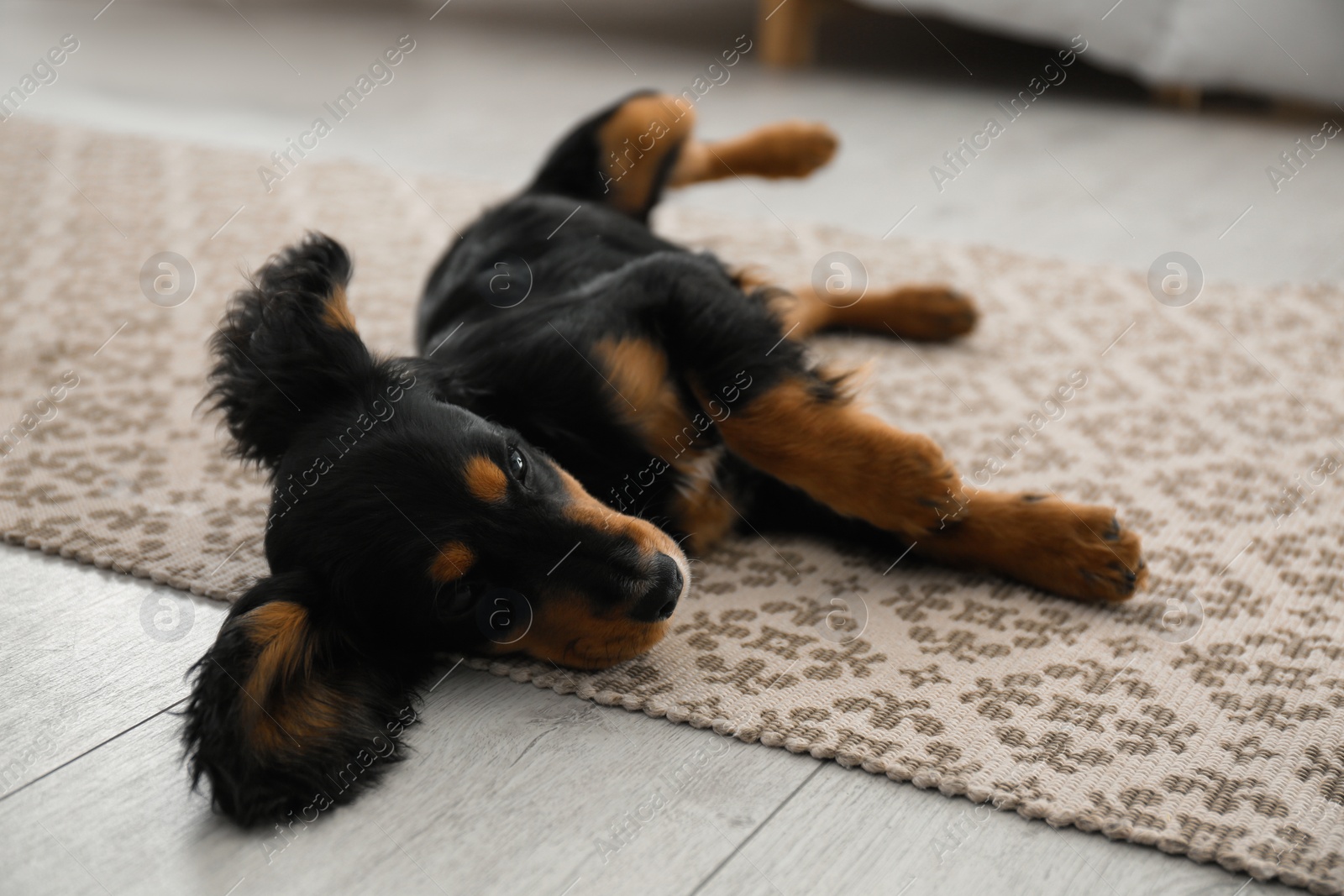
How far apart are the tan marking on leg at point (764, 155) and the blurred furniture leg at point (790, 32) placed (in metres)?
3.17

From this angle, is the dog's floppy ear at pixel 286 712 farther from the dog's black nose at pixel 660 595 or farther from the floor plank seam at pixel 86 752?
the dog's black nose at pixel 660 595

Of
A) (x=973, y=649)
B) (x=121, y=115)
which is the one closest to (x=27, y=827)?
(x=973, y=649)

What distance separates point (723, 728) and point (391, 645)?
19.4 inches

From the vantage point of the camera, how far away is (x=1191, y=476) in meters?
2.16

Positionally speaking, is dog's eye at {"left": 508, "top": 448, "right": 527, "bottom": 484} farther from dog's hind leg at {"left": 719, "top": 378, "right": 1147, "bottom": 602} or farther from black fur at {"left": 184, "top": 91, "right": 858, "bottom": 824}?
dog's hind leg at {"left": 719, "top": 378, "right": 1147, "bottom": 602}

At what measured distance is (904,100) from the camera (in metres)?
5.25

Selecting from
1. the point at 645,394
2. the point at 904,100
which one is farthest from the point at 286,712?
the point at 904,100

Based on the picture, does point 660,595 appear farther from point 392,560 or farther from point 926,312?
point 926,312

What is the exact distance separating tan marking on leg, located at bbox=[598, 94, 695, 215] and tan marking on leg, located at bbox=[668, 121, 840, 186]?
57 mm

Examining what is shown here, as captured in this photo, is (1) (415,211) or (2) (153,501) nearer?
(2) (153,501)

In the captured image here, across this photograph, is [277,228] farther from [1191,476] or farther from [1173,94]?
[1173,94]

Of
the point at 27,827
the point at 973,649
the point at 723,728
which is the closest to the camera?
the point at 27,827

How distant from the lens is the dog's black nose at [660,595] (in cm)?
160

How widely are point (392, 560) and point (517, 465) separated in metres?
0.22
